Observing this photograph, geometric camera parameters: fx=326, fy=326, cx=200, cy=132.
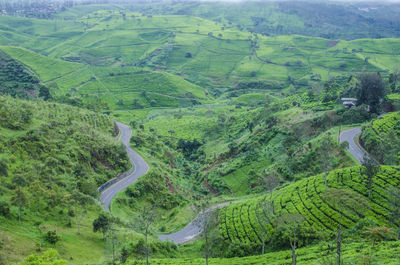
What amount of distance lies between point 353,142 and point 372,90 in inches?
739

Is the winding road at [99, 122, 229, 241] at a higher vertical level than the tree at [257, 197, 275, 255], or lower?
lower

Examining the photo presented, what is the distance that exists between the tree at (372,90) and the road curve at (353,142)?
29.9 ft

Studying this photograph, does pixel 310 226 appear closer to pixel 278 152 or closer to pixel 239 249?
pixel 239 249

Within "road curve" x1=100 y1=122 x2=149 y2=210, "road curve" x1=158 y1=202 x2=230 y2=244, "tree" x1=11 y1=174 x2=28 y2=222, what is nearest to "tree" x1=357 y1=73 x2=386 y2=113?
"road curve" x1=158 y1=202 x2=230 y2=244

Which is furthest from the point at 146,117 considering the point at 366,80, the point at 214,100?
the point at 366,80

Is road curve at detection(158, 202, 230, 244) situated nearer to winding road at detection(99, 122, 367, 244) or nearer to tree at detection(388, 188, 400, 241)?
winding road at detection(99, 122, 367, 244)

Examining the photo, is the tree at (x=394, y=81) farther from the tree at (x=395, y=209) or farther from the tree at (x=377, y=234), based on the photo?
the tree at (x=377, y=234)

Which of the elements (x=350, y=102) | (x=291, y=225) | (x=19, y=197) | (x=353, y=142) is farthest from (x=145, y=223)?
(x=350, y=102)

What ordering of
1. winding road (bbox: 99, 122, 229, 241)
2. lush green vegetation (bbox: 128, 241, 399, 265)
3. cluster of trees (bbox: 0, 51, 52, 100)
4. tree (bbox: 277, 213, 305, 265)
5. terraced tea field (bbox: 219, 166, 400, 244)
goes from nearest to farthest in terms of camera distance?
tree (bbox: 277, 213, 305, 265) → lush green vegetation (bbox: 128, 241, 399, 265) → terraced tea field (bbox: 219, 166, 400, 244) → winding road (bbox: 99, 122, 229, 241) → cluster of trees (bbox: 0, 51, 52, 100)

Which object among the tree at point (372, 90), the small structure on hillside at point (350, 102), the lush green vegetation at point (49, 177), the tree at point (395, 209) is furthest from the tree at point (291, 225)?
the small structure on hillside at point (350, 102)

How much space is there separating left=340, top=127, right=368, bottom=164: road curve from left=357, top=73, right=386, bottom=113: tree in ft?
29.9

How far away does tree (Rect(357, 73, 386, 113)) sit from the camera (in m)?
78.9

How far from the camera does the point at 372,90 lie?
260ft

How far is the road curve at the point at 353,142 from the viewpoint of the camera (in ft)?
208
